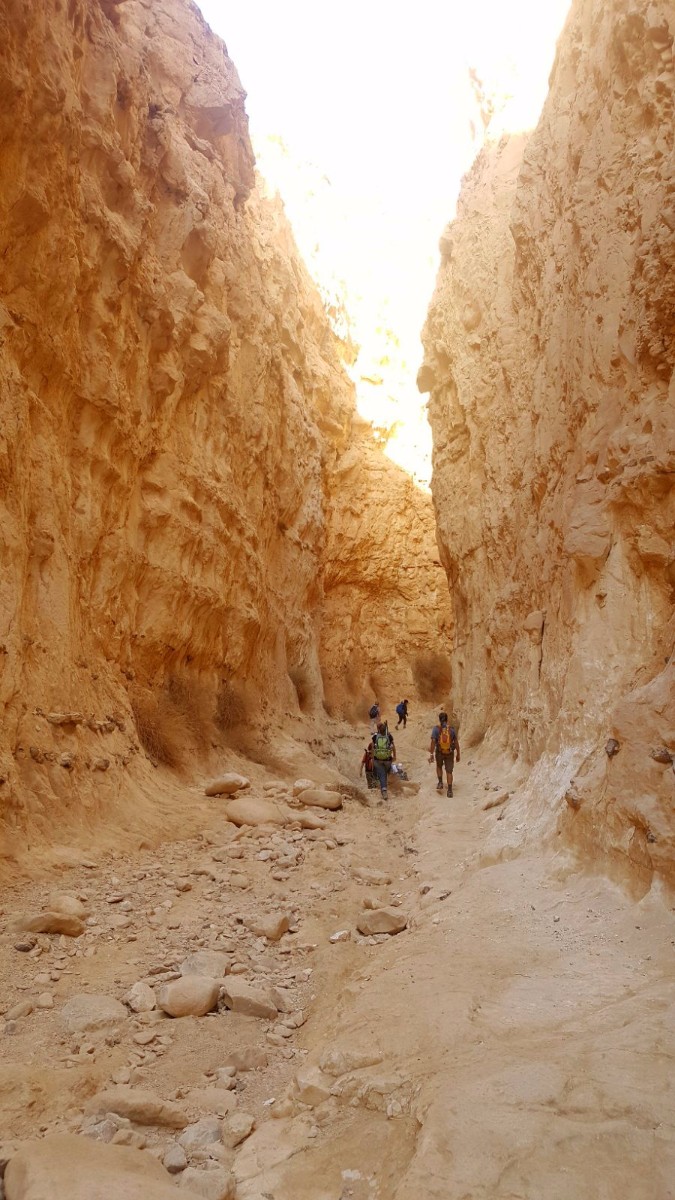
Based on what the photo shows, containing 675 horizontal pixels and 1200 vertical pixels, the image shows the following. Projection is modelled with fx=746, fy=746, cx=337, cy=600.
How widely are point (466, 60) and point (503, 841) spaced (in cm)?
2619

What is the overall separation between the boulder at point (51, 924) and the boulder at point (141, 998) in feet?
3.21

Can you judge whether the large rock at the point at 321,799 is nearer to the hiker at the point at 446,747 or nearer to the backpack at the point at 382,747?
the backpack at the point at 382,747

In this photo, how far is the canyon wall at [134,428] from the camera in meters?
7.68

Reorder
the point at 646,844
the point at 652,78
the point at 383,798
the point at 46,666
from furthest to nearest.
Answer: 1. the point at 383,798
2. the point at 46,666
3. the point at 652,78
4. the point at 646,844

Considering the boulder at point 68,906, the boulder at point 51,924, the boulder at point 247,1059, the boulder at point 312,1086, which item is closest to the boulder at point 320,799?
the boulder at point 68,906

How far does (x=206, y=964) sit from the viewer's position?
4938mm

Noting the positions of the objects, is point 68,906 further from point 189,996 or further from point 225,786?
point 225,786

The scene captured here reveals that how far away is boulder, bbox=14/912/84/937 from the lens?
522cm

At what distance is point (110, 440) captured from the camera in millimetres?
10156

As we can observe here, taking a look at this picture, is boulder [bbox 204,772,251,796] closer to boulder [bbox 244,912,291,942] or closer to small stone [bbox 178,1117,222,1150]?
boulder [bbox 244,912,291,942]

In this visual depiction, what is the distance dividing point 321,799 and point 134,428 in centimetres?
598

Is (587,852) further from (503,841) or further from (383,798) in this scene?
(383,798)

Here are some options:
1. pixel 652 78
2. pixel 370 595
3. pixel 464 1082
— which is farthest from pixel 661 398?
pixel 370 595

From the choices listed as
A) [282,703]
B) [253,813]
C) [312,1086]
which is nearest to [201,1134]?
[312,1086]
